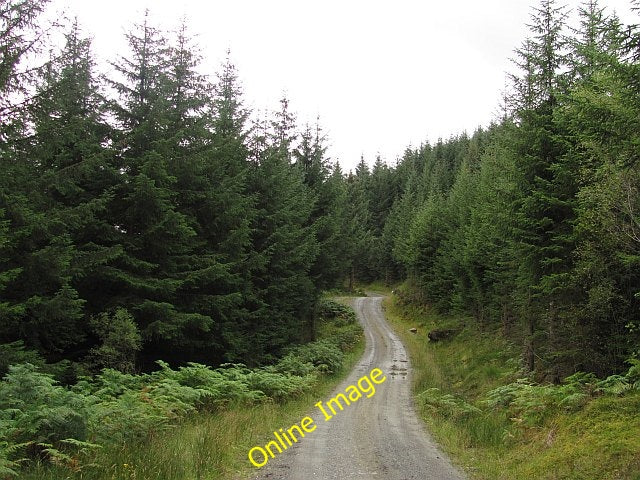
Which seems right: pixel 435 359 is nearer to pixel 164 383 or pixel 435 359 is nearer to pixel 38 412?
pixel 164 383

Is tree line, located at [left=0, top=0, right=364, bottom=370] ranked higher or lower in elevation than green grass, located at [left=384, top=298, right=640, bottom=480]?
higher

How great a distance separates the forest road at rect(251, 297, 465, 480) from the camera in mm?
8180

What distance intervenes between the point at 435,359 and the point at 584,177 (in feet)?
63.8

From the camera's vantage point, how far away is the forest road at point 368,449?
8180mm

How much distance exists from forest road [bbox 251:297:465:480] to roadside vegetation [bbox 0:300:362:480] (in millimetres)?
1025

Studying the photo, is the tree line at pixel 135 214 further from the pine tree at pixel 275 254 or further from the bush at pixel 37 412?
the bush at pixel 37 412

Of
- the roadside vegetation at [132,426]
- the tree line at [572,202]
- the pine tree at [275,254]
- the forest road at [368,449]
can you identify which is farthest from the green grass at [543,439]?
the pine tree at [275,254]

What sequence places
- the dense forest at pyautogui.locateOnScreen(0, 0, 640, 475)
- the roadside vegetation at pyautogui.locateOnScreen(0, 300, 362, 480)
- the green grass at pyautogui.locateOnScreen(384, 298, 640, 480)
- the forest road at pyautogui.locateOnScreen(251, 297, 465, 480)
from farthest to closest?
the dense forest at pyautogui.locateOnScreen(0, 0, 640, 475)
the forest road at pyautogui.locateOnScreen(251, 297, 465, 480)
the green grass at pyautogui.locateOnScreen(384, 298, 640, 480)
the roadside vegetation at pyautogui.locateOnScreen(0, 300, 362, 480)

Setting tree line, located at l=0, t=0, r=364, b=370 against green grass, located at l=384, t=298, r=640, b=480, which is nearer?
green grass, located at l=384, t=298, r=640, b=480

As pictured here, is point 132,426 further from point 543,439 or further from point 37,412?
point 543,439

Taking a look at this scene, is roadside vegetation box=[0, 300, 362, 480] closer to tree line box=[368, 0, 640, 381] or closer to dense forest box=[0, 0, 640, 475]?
dense forest box=[0, 0, 640, 475]

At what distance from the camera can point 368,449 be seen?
9938 millimetres

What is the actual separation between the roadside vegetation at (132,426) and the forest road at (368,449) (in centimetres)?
102

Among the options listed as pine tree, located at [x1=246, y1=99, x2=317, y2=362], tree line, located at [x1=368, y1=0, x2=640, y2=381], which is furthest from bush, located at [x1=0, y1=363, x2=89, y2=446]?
pine tree, located at [x1=246, y1=99, x2=317, y2=362]
